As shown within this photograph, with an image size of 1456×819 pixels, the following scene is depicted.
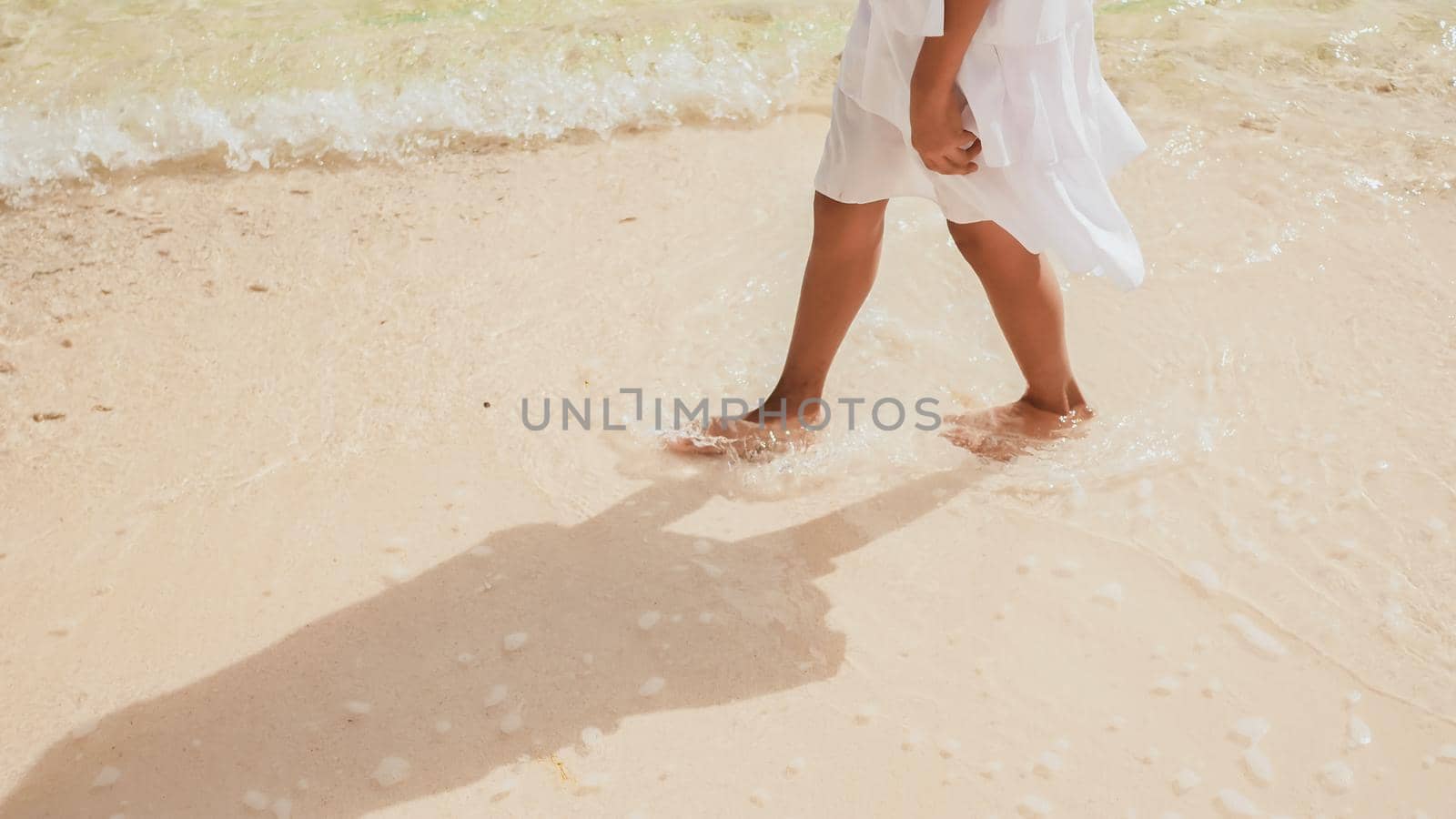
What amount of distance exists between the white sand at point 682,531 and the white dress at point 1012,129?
541mm

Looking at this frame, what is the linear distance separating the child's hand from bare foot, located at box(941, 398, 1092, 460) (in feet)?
2.05

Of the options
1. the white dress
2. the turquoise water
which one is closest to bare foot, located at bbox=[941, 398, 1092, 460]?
the white dress

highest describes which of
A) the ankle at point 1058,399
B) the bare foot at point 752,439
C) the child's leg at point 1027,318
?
the child's leg at point 1027,318

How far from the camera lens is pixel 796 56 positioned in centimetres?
355

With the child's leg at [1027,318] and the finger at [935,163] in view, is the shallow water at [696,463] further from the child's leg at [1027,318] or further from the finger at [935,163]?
the finger at [935,163]

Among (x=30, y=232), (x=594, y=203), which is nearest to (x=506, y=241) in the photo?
(x=594, y=203)

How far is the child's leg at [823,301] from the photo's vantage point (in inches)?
74.0

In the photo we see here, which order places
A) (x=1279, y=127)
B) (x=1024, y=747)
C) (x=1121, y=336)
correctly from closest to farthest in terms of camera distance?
(x=1024, y=747), (x=1121, y=336), (x=1279, y=127)

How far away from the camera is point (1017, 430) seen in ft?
6.92

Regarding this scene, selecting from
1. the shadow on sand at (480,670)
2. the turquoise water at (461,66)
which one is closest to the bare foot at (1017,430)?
the shadow on sand at (480,670)

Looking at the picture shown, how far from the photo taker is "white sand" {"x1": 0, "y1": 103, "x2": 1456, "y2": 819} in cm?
158

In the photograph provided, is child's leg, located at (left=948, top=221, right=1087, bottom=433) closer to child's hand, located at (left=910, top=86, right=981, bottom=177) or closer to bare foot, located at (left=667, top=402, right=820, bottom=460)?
child's hand, located at (left=910, top=86, right=981, bottom=177)

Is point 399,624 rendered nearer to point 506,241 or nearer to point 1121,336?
point 506,241

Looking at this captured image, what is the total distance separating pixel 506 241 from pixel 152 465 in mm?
945
